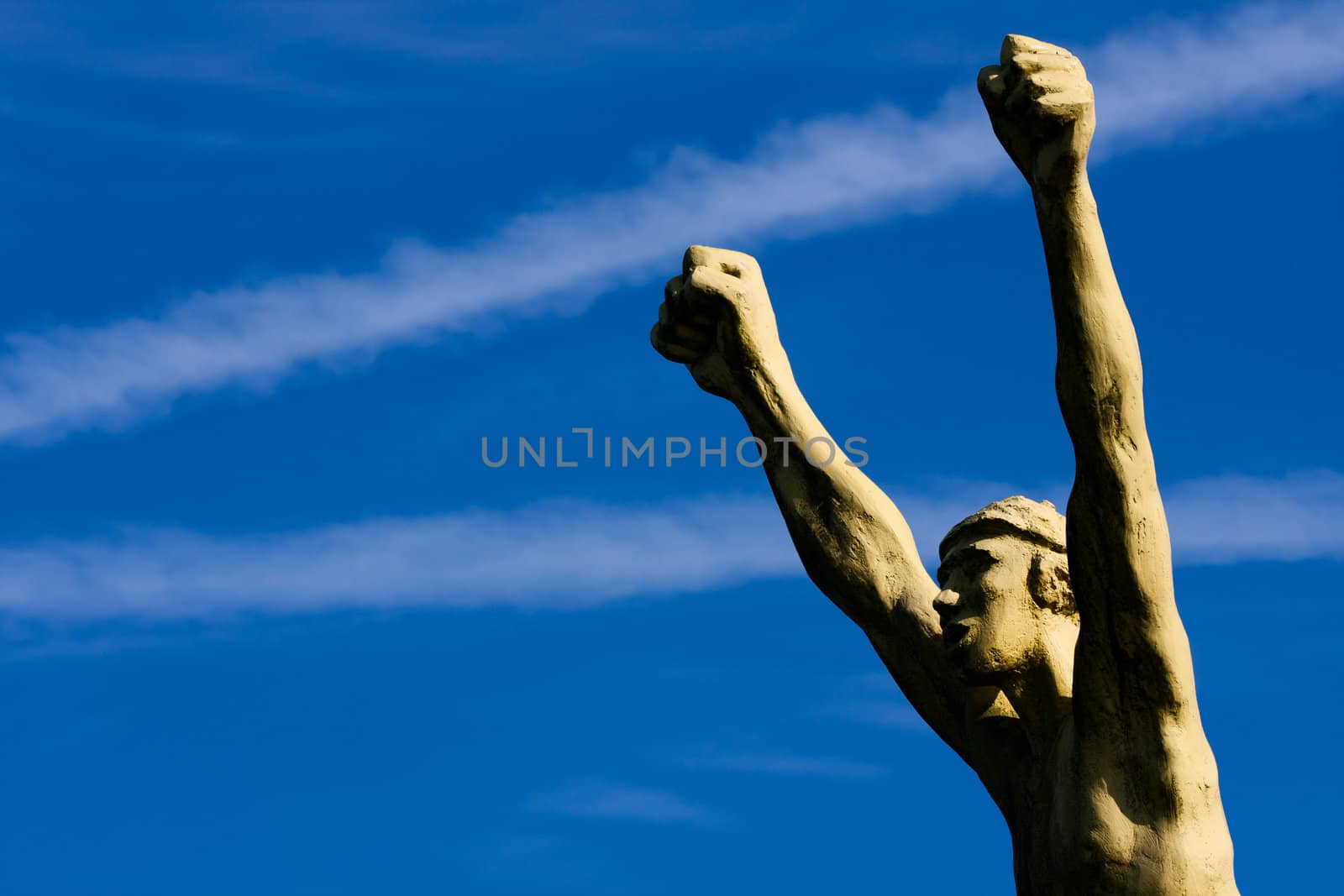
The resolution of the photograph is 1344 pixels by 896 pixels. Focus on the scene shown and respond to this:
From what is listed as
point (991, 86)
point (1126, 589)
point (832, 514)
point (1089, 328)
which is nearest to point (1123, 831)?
point (1126, 589)

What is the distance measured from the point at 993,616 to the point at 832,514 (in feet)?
4.11

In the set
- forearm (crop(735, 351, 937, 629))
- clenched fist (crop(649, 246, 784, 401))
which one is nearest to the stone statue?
forearm (crop(735, 351, 937, 629))

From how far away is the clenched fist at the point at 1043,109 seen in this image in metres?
7.66

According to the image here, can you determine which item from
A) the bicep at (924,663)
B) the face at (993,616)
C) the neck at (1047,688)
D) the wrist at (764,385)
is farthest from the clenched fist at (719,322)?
the neck at (1047,688)

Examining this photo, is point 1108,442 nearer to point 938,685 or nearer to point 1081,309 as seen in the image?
point 1081,309

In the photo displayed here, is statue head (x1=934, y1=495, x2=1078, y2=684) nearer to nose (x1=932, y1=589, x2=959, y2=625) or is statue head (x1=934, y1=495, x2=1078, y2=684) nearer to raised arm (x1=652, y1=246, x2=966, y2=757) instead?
nose (x1=932, y1=589, x2=959, y2=625)

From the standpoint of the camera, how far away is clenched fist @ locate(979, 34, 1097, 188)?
7.66 m

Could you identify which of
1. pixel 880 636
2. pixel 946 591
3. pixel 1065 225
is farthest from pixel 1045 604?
Answer: pixel 1065 225

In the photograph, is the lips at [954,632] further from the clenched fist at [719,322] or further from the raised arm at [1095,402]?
the clenched fist at [719,322]

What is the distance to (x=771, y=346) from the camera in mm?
9984

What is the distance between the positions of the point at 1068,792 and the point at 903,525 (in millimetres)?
1915

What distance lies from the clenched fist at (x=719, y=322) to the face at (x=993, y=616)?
1673 millimetres

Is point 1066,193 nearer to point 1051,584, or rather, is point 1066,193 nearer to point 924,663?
point 1051,584

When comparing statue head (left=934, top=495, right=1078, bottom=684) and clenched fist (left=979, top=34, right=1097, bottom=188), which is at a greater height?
clenched fist (left=979, top=34, right=1097, bottom=188)
